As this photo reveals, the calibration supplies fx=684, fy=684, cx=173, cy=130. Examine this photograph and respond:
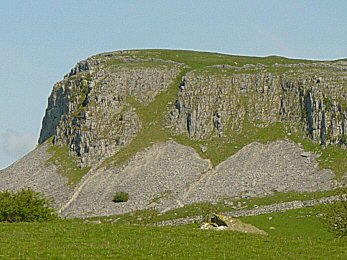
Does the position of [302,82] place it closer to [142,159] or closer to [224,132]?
[224,132]

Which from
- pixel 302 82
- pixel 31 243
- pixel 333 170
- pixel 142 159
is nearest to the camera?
pixel 31 243

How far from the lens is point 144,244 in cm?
4078

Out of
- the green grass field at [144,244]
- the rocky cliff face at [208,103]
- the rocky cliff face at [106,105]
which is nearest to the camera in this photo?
the green grass field at [144,244]

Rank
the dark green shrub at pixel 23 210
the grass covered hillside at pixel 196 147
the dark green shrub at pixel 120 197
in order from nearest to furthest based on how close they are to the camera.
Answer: the dark green shrub at pixel 23 210 < the grass covered hillside at pixel 196 147 < the dark green shrub at pixel 120 197

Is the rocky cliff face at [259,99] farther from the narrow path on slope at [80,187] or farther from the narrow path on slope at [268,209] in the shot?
the narrow path on slope at [268,209]

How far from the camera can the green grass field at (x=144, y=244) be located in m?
37.1

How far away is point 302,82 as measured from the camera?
176500mm

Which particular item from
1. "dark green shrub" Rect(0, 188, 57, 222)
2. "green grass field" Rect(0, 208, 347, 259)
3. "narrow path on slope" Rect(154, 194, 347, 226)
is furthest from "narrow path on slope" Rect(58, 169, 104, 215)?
"green grass field" Rect(0, 208, 347, 259)

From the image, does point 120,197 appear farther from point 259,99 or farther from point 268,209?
point 259,99

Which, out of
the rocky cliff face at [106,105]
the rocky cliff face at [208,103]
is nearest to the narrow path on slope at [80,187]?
the rocky cliff face at [208,103]

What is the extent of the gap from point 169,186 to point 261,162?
71.1 feet

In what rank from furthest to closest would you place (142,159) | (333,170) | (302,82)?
(302,82), (142,159), (333,170)

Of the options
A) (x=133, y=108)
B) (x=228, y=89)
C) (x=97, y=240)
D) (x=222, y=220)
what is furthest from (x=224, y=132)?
(x=97, y=240)

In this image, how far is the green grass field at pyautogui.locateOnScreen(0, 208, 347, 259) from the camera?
3709 centimetres
